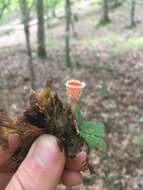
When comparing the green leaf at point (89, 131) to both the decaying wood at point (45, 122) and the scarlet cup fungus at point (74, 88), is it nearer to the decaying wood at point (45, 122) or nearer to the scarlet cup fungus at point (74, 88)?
the decaying wood at point (45, 122)

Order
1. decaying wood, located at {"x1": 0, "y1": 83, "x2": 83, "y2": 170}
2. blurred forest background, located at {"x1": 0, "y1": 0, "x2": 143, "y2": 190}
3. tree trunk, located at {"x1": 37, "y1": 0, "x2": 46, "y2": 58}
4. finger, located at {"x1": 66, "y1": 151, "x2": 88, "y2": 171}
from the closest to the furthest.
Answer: decaying wood, located at {"x1": 0, "y1": 83, "x2": 83, "y2": 170} → finger, located at {"x1": 66, "y1": 151, "x2": 88, "y2": 171} → blurred forest background, located at {"x1": 0, "y1": 0, "x2": 143, "y2": 190} → tree trunk, located at {"x1": 37, "y1": 0, "x2": 46, "y2": 58}

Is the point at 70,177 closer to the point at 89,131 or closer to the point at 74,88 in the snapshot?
the point at 89,131

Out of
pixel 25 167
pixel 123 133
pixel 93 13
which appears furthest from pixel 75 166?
pixel 93 13

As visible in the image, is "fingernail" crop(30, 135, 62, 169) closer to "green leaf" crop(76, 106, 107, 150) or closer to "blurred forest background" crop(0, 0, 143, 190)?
"green leaf" crop(76, 106, 107, 150)

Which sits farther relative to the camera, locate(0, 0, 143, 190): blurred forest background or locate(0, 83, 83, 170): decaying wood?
locate(0, 0, 143, 190): blurred forest background

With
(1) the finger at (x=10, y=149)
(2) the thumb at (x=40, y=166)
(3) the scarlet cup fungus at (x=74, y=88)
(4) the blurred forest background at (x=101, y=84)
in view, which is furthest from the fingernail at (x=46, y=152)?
(4) the blurred forest background at (x=101, y=84)

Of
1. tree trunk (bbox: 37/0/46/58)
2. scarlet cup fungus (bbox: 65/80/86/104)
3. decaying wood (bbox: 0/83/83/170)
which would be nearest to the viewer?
scarlet cup fungus (bbox: 65/80/86/104)

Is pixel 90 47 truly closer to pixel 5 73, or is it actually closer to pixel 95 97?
pixel 5 73

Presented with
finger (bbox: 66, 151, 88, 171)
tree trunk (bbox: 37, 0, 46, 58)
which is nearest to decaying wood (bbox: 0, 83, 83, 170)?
finger (bbox: 66, 151, 88, 171)
